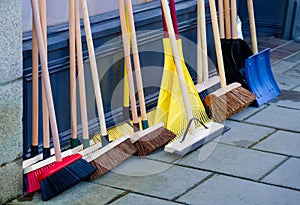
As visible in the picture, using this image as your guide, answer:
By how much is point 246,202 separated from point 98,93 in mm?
977

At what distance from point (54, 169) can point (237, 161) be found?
3.63 ft

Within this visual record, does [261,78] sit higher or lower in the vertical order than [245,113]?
higher

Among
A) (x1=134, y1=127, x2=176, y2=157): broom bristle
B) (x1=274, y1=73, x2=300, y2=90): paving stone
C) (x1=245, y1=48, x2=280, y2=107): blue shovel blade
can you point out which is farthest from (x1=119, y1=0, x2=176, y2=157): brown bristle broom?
(x1=274, y1=73, x2=300, y2=90): paving stone

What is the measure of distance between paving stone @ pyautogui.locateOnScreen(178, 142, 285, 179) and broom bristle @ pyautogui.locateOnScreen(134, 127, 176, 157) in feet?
0.53

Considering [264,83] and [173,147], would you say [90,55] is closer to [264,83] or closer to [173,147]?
[173,147]

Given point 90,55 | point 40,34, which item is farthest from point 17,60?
point 90,55

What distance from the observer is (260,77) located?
491 cm

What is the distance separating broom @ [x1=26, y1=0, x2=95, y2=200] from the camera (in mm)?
3287

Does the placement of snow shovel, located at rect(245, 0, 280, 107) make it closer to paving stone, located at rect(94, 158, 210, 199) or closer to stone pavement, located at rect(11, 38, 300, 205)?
stone pavement, located at rect(11, 38, 300, 205)

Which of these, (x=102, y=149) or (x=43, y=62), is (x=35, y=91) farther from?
(x=102, y=149)

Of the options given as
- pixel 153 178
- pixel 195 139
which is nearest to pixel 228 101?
pixel 195 139

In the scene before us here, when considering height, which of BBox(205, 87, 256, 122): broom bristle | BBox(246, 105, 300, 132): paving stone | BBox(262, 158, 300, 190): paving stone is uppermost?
BBox(205, 87, 256, 122): broom bristle

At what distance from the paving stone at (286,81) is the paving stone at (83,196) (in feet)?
7.13

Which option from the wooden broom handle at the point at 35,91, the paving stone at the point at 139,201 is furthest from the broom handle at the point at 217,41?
the wooden broom handle at the point at 35,91
